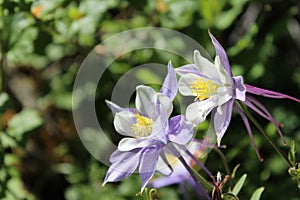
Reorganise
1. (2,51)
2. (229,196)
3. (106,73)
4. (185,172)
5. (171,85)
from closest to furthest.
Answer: (229,196)
(171,85)
(185,172)
(2,51)
(106,73)

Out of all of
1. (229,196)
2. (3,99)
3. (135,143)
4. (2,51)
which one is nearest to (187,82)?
(135,143)

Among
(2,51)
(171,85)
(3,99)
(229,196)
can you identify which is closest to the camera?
(229,196)

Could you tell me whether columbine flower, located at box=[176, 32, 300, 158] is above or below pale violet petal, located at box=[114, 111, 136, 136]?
above

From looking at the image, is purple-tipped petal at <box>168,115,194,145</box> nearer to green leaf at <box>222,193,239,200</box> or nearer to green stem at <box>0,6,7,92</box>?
green leaf at <box>222,193,239,200</box>

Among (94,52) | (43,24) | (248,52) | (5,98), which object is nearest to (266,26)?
(248,52)

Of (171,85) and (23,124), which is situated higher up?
(171,85)

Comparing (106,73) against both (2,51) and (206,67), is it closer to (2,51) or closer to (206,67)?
(2,51)

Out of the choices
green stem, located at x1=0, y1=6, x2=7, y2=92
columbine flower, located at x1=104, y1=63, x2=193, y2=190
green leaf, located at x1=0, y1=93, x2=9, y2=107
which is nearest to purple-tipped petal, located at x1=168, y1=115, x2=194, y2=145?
columbine flower, located at x1=104, y1=63, x2=193, y2=190
